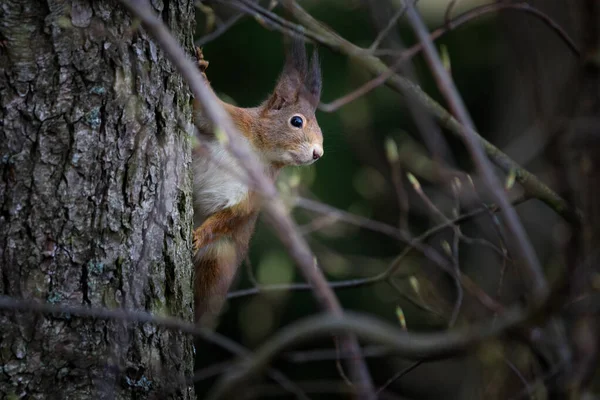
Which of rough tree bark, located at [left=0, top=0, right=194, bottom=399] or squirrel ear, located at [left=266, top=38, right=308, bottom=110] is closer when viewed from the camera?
rough tree bark, located at [left=0, top=0, right=194, bottom=399]

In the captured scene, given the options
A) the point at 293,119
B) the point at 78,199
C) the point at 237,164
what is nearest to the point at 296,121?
the point at 293,119

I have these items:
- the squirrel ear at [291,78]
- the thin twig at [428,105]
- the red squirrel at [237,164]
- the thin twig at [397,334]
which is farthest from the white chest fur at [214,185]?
the thin twig at [397,334]

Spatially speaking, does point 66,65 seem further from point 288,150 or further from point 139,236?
point 288,150

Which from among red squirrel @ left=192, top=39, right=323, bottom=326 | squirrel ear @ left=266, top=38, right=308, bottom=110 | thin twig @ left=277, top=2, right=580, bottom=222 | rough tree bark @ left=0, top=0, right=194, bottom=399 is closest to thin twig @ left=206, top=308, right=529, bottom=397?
rough tree bark @ left=0, top=0, right=194, bottom=399

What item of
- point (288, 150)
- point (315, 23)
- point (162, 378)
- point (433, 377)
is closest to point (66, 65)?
point (162, 378)

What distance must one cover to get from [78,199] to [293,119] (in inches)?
43.4

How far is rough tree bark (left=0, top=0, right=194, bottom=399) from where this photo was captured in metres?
1.43

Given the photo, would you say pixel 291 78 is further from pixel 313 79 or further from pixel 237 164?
pixel 237 164

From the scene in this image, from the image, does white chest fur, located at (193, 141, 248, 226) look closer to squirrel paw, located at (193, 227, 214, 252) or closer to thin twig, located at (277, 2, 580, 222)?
squirrel paw, located at (193, 227, 214, 252)

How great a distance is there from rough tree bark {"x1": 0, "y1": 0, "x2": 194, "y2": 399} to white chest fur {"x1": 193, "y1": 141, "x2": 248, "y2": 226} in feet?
1.85

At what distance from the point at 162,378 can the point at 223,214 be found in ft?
2.52

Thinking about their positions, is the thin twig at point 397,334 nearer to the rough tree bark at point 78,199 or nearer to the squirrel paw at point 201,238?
the rough tree bark at point 78,199

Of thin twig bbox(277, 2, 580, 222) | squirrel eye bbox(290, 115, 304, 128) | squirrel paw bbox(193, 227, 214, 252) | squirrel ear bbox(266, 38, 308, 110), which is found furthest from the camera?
squirrel eye bbox(290, 115, 304, 128)

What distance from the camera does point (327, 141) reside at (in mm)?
2939
